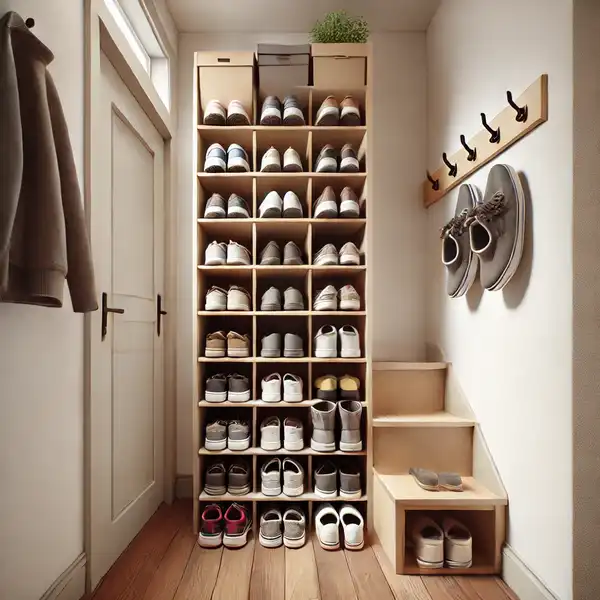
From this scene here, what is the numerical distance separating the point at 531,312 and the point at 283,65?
4.94 feet

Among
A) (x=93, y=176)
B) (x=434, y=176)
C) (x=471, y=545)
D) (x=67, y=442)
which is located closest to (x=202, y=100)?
(x=93, y=176)

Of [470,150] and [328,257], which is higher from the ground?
[470,150]

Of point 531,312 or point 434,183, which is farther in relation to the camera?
point 434,183

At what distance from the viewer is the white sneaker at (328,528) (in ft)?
6.45

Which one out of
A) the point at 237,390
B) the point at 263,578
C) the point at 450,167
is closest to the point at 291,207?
the point at 450,167

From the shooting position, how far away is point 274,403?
7.15 feet

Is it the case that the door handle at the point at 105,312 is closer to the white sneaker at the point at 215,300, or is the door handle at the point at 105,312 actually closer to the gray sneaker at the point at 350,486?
the white sneaker at the point at 215,300

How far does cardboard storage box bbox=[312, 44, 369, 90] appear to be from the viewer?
224 cm

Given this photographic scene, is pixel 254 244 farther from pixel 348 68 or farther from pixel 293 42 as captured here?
pixel 293 42

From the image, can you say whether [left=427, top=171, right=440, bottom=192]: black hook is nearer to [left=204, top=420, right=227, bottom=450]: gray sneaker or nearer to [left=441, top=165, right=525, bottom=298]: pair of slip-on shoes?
[left=441, top=165, right=525, bottom=298]: pair of slip-on shoes

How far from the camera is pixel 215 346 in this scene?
2193 millimetres

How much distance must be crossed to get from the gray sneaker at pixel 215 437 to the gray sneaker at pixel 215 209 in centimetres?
89

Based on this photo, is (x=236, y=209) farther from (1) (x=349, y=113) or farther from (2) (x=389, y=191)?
(2) (x=389, y=191)

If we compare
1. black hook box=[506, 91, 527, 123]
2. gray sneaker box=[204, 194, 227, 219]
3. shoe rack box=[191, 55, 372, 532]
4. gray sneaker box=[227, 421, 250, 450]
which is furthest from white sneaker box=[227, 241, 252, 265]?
black hook box=[506, 91, 527, 123]
